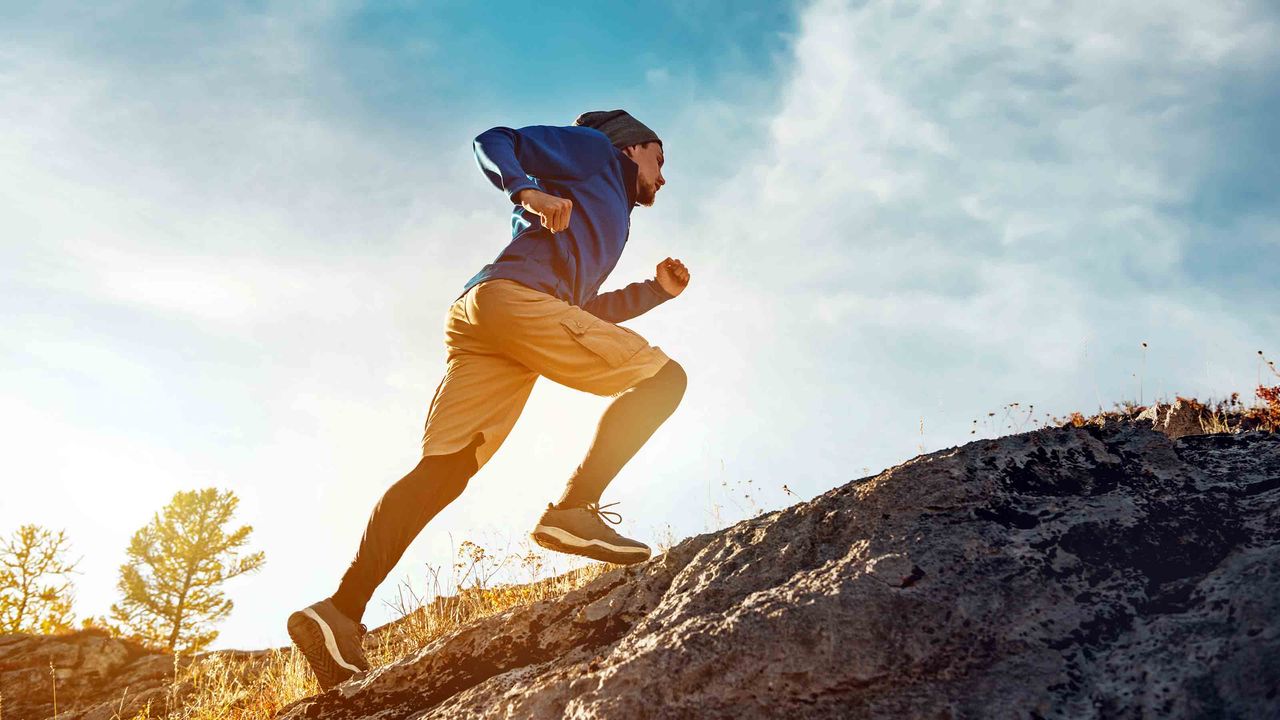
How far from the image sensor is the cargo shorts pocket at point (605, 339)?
281 centimetres

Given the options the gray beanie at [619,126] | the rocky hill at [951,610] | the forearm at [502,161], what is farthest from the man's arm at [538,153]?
the rocky hill at [951,610]

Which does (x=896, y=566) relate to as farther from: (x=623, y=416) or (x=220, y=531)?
(x=220, y=531)

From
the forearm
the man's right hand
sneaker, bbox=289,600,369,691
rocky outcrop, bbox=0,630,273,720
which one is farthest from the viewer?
rocky outcrop, bbox=0,630,273,720

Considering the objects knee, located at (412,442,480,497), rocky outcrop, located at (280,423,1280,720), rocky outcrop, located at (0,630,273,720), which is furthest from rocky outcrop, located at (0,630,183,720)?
rocky outcrop, located at (280,423,1280,720)

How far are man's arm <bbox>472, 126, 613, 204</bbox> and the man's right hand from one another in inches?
3.8

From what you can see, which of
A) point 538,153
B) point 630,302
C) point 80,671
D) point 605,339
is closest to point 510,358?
point 605,339

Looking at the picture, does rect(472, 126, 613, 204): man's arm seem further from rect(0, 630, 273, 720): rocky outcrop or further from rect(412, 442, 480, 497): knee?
rect(0, 630, 273, 720): rocky outcrop

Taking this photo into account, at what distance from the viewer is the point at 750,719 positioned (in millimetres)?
1563

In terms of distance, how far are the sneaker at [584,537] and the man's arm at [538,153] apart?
1138 millimetres

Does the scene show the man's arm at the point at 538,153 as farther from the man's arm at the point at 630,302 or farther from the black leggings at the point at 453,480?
the black leggings at the point at 453,480

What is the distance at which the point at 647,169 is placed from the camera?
356 cm

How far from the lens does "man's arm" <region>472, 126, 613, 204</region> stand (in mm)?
2986

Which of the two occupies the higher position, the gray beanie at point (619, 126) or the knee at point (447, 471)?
the gray beanie at point (619, 126)

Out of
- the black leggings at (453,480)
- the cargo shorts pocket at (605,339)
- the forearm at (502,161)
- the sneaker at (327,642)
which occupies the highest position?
the forearm at (502,161)
